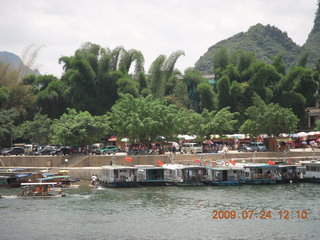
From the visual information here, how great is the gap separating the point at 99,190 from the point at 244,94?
38.6 meters

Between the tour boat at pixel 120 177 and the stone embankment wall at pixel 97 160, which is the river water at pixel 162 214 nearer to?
the tour boat at pixel 120 177

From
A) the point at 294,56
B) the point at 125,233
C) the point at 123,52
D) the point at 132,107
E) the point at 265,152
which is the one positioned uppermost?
the point at 294,56

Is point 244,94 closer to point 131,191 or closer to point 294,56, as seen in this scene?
point 131,191

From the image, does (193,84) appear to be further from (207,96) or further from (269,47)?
(269,47)

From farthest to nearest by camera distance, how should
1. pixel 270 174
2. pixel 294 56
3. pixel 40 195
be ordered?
1. pixel 294 56
2. pixel 270 174
3. pixel 40 195

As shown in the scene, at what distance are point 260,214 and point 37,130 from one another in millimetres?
39759

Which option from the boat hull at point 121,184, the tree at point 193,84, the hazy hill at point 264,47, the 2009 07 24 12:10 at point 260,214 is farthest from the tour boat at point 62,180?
the hazy hill at point 264,47

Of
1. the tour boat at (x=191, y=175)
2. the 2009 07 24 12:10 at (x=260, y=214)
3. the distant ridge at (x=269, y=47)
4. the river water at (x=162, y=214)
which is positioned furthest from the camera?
the distant ridge at (x=269, y=47)

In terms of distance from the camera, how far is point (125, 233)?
3353 cm

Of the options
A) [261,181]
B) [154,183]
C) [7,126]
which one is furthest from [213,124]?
[7,126]

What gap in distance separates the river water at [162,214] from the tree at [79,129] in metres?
11.1

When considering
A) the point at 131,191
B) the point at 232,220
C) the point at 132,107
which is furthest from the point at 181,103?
the point at 232,220

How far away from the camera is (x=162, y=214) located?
127ft

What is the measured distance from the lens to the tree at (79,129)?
61.0 m
